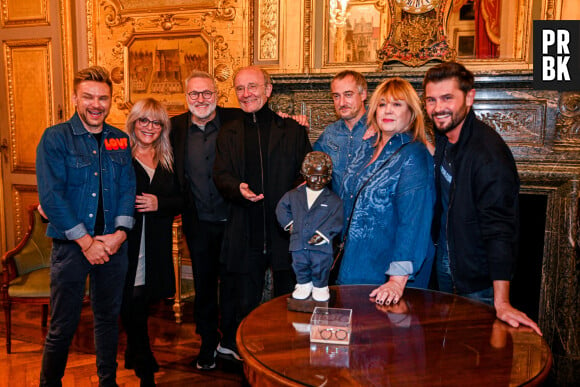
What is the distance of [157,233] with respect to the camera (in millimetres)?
2695

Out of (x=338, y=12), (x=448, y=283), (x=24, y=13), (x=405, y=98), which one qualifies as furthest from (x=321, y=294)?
(x=24, y=13)

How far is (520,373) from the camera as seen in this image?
4.12 feet

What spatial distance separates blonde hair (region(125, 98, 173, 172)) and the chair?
4.72 feet

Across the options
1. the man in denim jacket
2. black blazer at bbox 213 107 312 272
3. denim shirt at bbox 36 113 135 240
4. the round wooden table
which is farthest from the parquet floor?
the round wooden table

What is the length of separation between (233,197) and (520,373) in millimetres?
1723

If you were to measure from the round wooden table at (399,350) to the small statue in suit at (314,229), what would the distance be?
104 millimetres

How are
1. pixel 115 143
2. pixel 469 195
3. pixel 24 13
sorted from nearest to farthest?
pixel 469 195
pixel 115 143
pixel 24 13

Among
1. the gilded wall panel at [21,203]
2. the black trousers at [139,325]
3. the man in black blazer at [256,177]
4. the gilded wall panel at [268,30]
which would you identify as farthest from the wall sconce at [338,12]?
the gilded wall panel at [21,203]

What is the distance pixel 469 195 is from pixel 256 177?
1259mm

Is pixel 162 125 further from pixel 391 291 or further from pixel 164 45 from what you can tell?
pixel 164 45

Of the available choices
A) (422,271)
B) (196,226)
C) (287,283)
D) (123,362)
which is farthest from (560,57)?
(123,362)

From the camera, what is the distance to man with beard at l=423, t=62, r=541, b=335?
1828 mm

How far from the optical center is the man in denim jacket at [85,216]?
2225 millimetres

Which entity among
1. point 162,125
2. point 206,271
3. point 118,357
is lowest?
point 118,357
